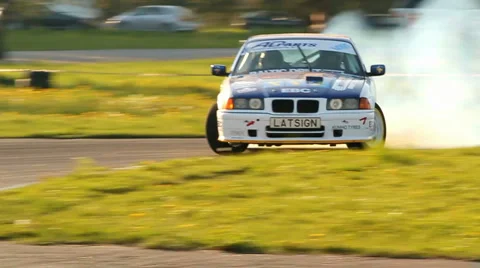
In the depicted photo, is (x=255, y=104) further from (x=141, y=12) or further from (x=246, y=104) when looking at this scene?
(x=141, y=12)

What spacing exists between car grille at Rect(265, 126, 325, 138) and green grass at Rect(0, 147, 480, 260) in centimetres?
67

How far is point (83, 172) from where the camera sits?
923cm

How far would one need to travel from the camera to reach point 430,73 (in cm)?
2080

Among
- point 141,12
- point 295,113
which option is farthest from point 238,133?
point 141,12

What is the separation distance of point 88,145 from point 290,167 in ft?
13.0

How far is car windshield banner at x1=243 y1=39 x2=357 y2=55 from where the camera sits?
473 inches

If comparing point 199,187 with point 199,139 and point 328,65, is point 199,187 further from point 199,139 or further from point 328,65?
point 199,139

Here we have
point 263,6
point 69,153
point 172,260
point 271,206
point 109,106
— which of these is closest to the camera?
point 172,260

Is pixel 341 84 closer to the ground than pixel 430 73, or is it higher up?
higher up

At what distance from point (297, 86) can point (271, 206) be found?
322 centimetres

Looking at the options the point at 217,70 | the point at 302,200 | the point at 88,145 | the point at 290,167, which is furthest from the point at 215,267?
the point at 88,145

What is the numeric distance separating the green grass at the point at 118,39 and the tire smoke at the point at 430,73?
953 cm

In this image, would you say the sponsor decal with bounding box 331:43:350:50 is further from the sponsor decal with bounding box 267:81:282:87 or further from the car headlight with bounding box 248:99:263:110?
the car headlight with bounding box 248:99:263:110

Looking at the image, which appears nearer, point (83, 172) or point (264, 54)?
point (83, 172)
